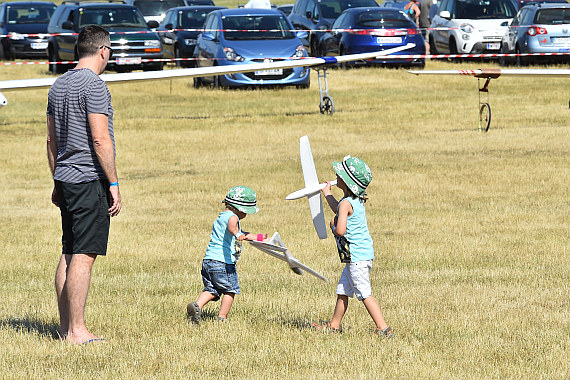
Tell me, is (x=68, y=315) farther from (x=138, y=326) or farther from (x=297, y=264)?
(x=297, y=264)

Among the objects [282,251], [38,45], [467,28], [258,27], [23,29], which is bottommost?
[38,45]

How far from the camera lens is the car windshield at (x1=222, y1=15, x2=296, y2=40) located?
20.5 metres

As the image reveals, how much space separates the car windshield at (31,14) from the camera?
30.1 metres

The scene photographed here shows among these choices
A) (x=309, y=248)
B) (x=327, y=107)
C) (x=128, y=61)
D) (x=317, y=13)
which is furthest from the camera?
(x=317, y=13)

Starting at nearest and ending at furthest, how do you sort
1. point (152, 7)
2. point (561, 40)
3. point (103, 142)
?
point (103, 142), point (561, 40), point (152, 7)

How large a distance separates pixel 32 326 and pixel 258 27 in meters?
15.7

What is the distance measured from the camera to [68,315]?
5.46m

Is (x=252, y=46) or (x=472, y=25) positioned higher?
(x=252, y=46)

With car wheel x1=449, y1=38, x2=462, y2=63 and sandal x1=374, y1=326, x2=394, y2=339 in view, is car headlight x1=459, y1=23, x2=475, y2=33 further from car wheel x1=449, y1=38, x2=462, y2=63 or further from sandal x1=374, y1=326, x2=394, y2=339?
sandal x1=374, y1=326, x2=394, y2=339

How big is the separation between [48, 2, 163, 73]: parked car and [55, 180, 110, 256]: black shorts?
17.6 meters

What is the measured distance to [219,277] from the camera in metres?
5.84

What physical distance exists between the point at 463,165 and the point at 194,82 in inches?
436

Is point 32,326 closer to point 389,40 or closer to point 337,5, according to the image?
point 389,40

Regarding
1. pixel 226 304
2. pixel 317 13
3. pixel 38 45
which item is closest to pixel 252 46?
pixel 317 13
